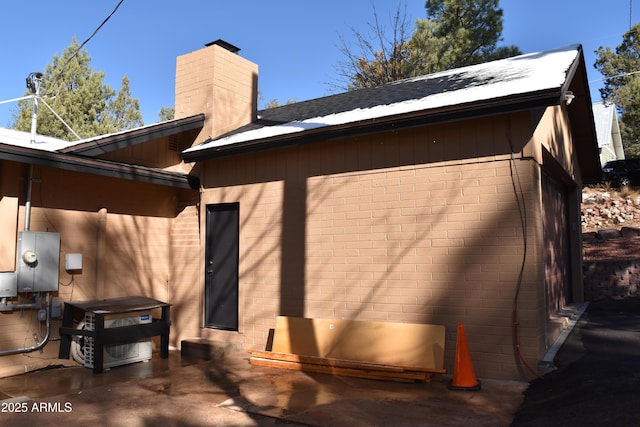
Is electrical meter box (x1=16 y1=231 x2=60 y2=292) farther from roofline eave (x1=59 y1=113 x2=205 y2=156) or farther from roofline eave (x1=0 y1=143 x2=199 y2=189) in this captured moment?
roofline eave (x1=59 y1=113 x2=205 y2=156)

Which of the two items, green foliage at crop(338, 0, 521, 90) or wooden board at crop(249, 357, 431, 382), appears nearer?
wooden board at crop(249, 357, 431, 382)

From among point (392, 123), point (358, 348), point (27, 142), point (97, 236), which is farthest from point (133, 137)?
point (358, 348)

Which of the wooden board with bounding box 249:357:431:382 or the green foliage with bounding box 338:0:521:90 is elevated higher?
the green foliage with bounding box 338:0:521:90

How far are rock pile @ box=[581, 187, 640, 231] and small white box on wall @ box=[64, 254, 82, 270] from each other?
57.0ft

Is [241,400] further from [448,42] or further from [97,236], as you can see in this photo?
[448,42]

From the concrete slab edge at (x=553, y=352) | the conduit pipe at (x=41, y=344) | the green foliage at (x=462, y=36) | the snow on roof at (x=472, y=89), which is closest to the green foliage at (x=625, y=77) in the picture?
the green foliage at (x=462, y=36)

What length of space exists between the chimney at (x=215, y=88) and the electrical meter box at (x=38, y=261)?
10.9 ft

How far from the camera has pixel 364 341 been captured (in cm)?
650

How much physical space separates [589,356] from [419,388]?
2.25 m

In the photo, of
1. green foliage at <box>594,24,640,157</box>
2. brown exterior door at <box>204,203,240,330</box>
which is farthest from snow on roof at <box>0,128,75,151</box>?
green foliage at <box>594,24,640,157</box>

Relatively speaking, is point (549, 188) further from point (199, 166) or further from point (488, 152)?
point (199, 166)

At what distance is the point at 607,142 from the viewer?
30.4 meters

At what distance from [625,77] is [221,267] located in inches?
1244

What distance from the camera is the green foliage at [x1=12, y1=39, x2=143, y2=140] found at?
909 inches
